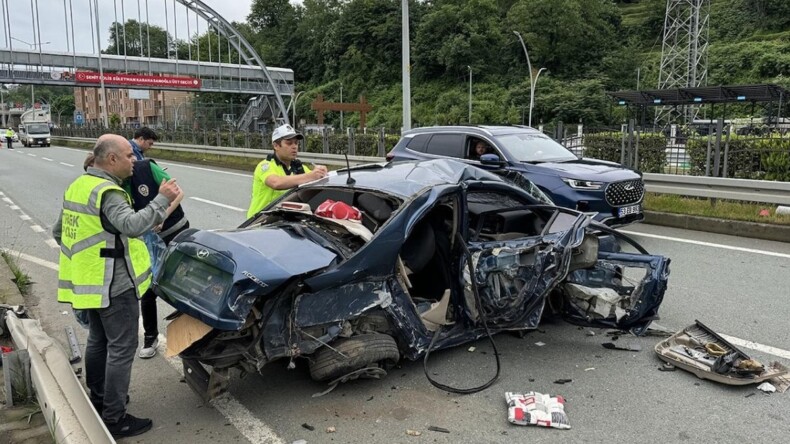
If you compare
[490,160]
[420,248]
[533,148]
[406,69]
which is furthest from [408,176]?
[406,69]

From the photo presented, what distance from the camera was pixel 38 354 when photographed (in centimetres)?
350

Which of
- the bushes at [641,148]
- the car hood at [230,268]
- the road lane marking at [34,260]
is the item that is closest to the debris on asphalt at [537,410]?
the car hood at [230,268]

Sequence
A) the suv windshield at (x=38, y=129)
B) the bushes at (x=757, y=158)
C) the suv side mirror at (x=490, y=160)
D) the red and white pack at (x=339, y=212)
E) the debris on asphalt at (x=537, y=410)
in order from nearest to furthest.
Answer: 1. the debris on asphalt at (x=537, y=410)
2. the red and white pack at (x=339, y=212)
3. the suv side mirror at (x=490, y=160)
4. the bushes at (x=757, y=158)
5. the suv windshield at (x=38, y=129)

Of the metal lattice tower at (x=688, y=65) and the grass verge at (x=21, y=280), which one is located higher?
the metal lattice tower at (x=688, y=65)

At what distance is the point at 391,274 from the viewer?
382cm

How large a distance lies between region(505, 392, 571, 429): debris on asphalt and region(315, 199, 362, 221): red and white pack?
157 cm

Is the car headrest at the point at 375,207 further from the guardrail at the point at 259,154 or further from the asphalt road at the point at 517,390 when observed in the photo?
the guardrail at the point at 259,154

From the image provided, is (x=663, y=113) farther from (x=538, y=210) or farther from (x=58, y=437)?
(x=58, y=437)

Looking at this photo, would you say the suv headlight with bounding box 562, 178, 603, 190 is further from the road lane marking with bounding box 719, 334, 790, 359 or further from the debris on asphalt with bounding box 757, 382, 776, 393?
the debris on asphalt with bounding box 757, 382, 776, 393

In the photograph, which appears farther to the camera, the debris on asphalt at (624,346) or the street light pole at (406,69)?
the street light pole at (406,69)

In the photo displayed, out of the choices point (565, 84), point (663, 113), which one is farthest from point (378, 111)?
point (663, 113)

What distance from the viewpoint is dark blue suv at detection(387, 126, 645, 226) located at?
7.85 metres

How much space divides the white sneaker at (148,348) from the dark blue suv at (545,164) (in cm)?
406

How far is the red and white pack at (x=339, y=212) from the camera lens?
4.06 meters
